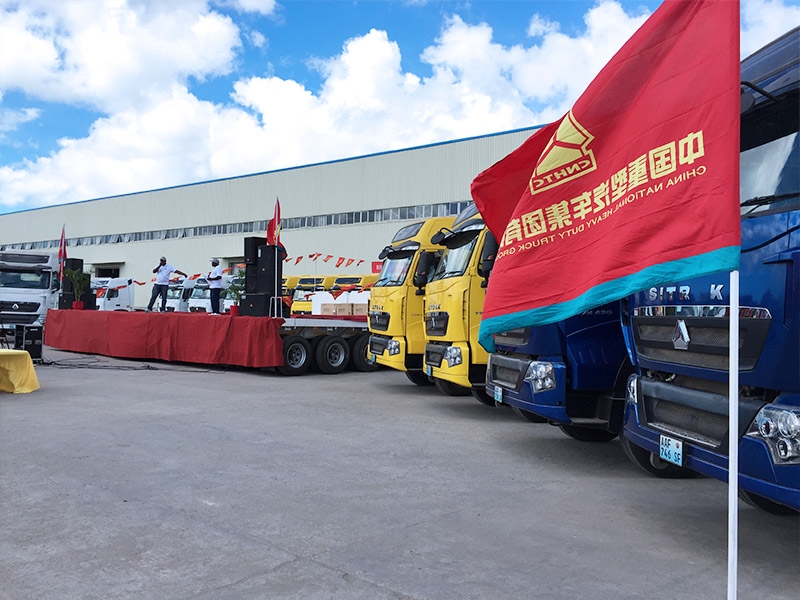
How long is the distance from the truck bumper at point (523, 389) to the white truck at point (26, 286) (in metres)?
16.3

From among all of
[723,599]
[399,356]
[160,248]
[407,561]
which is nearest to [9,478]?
[407,561]

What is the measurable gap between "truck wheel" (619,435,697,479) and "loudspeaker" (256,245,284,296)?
9771mm

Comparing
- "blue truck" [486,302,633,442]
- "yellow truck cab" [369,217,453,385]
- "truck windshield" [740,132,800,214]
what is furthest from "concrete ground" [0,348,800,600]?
"yellow truck cab" [369,217,453,385]

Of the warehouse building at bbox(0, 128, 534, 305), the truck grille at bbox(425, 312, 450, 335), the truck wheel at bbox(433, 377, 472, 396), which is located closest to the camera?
the truck grille at bbox(425, 312, 450, 335)

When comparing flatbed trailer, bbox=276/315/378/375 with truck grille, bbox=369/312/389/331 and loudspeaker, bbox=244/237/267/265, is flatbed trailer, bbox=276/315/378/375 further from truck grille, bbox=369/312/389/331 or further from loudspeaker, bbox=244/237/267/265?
truck grille, bbox=369/312/389/331

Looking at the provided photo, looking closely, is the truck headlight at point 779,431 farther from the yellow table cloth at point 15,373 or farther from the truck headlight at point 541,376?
the yellow table cloth at point 15,373

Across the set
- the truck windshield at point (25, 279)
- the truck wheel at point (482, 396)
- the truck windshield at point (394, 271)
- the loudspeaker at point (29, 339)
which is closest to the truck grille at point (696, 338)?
the truck wheel at point (482, 396)

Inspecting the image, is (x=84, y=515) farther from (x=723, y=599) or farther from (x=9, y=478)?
(x=723, y=599)

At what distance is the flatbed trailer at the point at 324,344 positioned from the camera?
45.3ft

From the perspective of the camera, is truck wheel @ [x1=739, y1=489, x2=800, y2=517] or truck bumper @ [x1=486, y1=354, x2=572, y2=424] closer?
truck wheel @ [x1=739, y1=489, x2=800, y2=517]

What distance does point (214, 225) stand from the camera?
4691 centimetres

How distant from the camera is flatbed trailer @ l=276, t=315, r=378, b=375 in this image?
543 inches

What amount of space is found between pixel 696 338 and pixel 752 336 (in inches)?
17.3

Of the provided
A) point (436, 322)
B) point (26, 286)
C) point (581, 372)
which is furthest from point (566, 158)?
point (26, 286)
